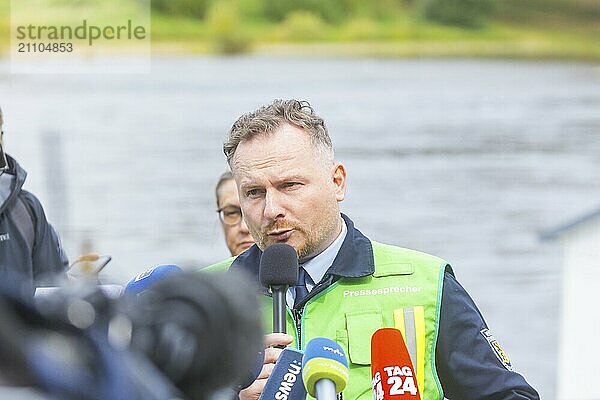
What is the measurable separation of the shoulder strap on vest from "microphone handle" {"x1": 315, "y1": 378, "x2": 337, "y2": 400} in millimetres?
1470

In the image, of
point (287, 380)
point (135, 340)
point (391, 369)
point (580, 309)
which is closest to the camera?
point (135, 340)

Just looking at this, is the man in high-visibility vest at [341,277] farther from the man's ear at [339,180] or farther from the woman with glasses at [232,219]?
the woman with glasses at [232,219]

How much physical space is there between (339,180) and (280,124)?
13 centimetres

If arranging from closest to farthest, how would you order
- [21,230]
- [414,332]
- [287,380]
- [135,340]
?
[135,340]
[287,380]
[414,332]
[21,230]

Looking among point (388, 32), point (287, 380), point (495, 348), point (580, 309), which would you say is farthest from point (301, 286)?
point (388, 32)

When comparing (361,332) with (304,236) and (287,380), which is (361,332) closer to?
A: (304,236)

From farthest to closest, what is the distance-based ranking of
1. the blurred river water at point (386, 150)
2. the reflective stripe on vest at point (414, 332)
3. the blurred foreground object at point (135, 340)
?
the blurred river water at point (386, 150)
the reflective stripe on vest at point (414, 332)
the blurred foreground object at point (135, 340)

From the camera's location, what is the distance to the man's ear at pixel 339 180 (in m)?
1.67

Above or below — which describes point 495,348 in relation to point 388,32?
below

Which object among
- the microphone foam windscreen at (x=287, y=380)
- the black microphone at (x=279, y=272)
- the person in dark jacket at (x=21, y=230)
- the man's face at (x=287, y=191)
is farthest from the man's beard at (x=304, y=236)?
the person in dark jacket at (x=21, y=230)

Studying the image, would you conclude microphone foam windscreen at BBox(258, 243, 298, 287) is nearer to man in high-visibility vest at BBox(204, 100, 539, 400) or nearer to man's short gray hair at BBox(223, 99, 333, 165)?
man in high-visibility vest at BBox(204, 100, 539, 400)

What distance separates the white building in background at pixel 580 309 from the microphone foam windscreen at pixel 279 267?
2.84 metres

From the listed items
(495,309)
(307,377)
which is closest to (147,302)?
(307,377)

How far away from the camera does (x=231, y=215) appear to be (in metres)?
2.55
